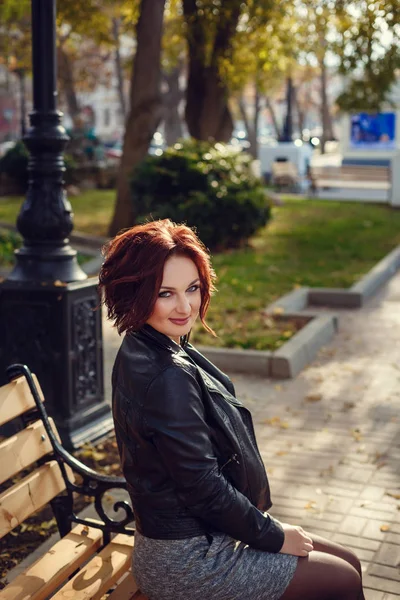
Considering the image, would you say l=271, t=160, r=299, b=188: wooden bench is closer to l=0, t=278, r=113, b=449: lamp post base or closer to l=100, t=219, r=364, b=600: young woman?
l=0, t=278, r=113, b=449: lamp post base

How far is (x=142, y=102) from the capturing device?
15.5 metres

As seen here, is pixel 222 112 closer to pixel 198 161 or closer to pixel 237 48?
pixel 237 48

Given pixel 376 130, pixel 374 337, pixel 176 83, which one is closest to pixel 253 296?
pixel 374 337

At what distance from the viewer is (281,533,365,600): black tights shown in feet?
9.15

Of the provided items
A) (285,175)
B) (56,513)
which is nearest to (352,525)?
(56,513)

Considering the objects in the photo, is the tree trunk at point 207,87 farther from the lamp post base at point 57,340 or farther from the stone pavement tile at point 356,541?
the stone pavement tile at point 356,541

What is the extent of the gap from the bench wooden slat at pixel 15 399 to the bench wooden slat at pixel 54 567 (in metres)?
0.52

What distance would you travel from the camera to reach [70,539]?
3619 mm

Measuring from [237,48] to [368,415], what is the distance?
466 inches

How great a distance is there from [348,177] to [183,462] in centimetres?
2365

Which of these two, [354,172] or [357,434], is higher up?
[354,172]

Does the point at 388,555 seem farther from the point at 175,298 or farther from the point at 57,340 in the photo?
the point at 57,340

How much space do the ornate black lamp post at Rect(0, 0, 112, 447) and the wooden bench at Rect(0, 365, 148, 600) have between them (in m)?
1.95

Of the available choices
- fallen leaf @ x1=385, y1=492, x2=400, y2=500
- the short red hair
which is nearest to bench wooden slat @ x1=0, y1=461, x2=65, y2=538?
the short red hair
